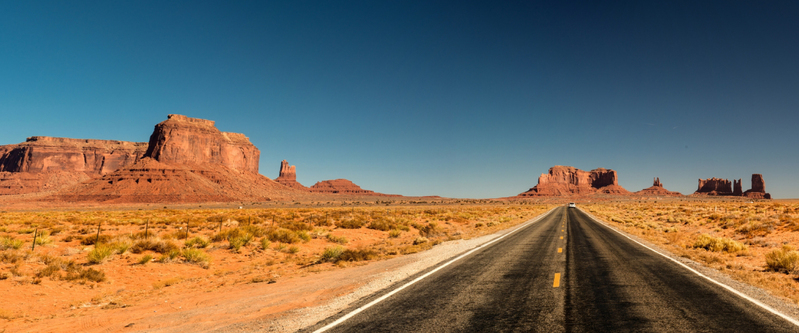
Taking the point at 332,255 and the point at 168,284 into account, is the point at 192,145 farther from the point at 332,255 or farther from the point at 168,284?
the point at 332,255

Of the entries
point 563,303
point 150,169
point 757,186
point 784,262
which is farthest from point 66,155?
point 757,186

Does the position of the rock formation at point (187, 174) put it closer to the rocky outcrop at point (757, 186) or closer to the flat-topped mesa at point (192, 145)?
the flat-topped mesa at point (192, 145)

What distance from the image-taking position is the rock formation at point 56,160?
129m

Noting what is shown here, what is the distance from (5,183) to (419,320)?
182m

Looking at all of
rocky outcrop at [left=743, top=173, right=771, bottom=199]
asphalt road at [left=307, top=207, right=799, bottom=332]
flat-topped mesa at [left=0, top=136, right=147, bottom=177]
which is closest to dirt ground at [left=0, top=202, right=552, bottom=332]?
asphalt road at [left=307, top=207, right=799, bottom=332]

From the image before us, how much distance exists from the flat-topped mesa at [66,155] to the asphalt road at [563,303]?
179 metres

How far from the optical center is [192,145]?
132 meters

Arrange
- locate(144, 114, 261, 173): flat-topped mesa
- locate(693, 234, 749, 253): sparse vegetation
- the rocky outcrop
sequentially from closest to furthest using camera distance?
locate(693, 234, 749, 253): sparse vegetation
locate(144, 114, 261, 173): flat-topped mesa
the rocky outcrop

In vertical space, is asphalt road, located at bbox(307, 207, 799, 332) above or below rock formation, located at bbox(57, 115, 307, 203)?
below

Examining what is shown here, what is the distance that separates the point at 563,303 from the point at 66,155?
201327 millimetres

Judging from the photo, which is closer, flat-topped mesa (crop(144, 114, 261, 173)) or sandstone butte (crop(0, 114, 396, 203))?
sandstone butte (crop(0, 114, 396, 203))

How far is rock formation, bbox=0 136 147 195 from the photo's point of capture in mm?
129375

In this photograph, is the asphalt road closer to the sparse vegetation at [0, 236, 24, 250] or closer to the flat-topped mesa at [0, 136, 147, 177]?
the sparse vegetation at [0, 236, 24, 250]

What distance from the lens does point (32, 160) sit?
143 m
